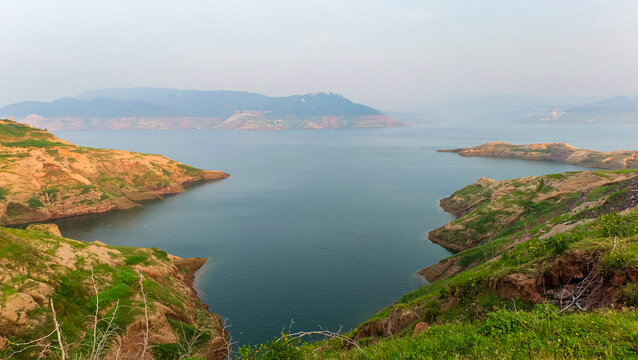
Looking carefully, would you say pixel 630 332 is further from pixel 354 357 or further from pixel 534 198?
pixel 534 198

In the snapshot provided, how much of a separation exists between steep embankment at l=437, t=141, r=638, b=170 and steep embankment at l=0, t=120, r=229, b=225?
535ft

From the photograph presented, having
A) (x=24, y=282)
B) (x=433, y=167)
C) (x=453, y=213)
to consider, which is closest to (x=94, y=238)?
(x=24, y=282)

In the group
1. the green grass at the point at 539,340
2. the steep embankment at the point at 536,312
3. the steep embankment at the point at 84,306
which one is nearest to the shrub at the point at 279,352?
the steep embankment at the point at 536,312

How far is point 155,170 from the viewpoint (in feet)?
371

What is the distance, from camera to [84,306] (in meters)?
27.4

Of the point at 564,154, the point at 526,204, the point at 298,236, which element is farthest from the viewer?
the point at 564,154

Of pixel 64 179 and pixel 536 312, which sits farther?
pixel 64 179

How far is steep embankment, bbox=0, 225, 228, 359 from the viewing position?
2294 cm

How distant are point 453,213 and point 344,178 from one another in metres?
51.9

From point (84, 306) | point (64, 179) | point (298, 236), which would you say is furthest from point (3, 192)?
point (84, 306)

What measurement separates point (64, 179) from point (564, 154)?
20345 centimetres

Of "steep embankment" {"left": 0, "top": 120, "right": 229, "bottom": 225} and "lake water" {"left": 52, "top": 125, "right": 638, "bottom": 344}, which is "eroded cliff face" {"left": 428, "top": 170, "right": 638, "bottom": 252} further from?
"steep embankment" {"left": 0, "top": 120, "right": 229, "bottom": 225}

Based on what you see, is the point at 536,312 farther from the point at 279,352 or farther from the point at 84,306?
the point at 84,306

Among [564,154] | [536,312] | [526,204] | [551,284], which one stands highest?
[536,312]
